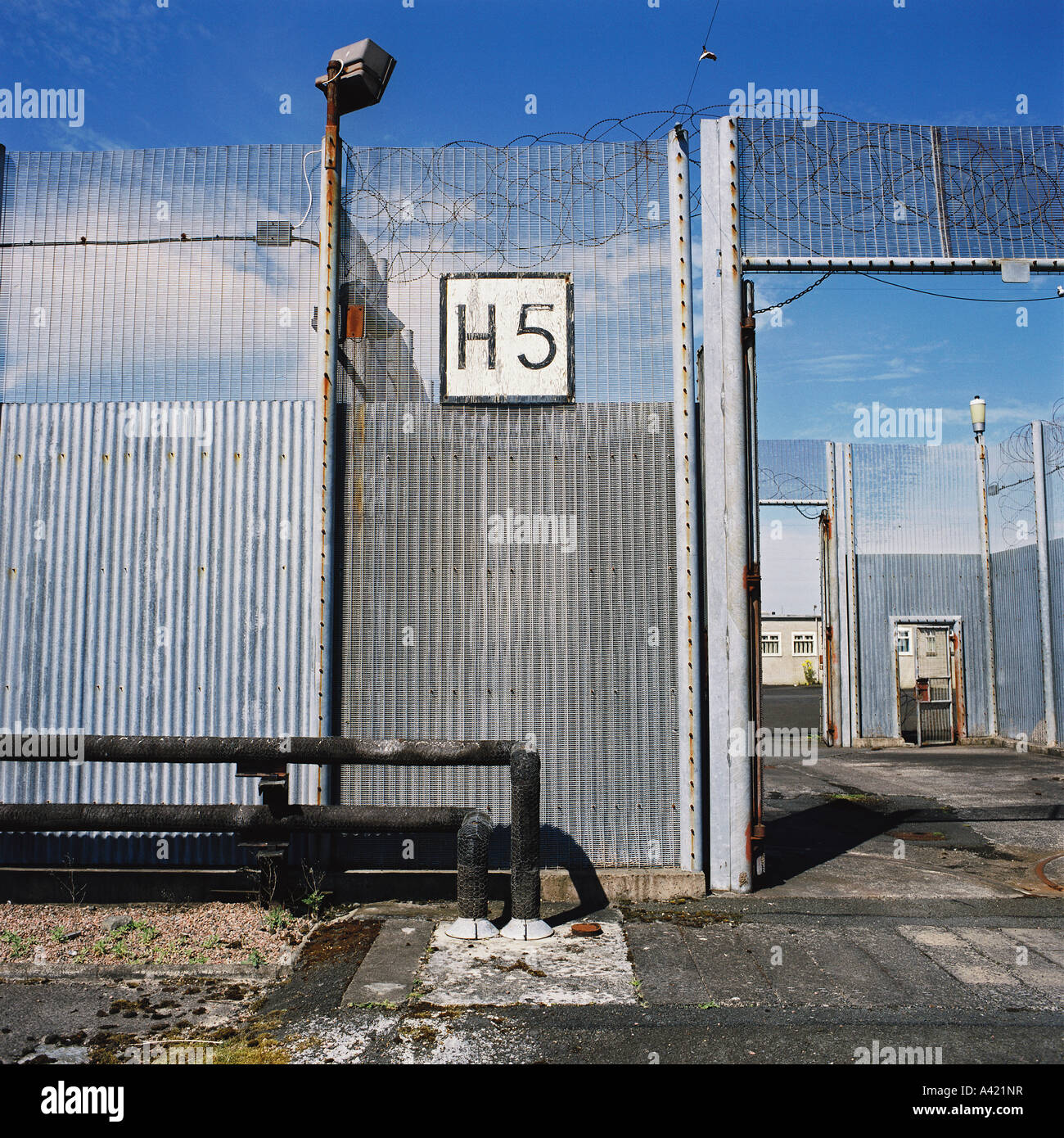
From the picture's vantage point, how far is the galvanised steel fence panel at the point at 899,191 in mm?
6887

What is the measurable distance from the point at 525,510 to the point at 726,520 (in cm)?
150

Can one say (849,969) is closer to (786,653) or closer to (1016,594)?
(1016,594)

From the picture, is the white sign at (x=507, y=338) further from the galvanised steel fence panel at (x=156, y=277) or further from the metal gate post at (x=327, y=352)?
the galvanised steel fence panel at (x=156, y=277)

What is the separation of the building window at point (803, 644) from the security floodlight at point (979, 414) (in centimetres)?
2647

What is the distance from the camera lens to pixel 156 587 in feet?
21.5

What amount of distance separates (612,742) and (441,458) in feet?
8.08

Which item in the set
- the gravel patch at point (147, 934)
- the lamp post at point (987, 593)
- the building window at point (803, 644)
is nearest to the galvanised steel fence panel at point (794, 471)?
the lamp post at point (987, 593)

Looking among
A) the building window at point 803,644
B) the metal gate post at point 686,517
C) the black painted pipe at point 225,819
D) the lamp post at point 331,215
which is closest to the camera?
the black painted pipe at point 225,819

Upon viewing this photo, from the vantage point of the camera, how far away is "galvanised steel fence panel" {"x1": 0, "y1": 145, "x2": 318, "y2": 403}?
670cm

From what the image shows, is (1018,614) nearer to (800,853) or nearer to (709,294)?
(800,853)

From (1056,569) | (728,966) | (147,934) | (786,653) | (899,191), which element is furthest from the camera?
(786,653)

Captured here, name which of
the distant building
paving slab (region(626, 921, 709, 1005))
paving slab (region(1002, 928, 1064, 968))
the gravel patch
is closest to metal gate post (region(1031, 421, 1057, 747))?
paving slab (region(1002, 928, 1064, 968))

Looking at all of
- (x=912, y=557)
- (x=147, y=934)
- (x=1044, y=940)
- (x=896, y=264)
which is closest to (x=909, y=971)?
(x=1044, y=940)

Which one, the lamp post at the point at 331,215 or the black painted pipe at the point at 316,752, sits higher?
the lamp post at the point at 331,215
